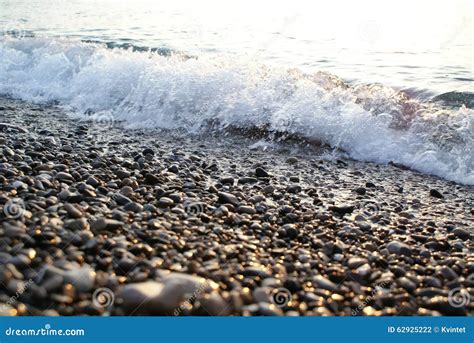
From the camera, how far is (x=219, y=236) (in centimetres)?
329

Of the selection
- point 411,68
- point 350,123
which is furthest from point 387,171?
point 411,68

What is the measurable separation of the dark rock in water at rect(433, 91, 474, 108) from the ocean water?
3cm

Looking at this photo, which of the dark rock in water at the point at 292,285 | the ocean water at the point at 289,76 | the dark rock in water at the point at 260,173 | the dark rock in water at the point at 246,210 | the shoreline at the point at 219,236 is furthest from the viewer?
the ocean water at the point at 289,76

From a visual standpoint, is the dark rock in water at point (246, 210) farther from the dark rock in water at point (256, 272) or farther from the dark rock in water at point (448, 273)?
the dark rock in water at point (448, 273)

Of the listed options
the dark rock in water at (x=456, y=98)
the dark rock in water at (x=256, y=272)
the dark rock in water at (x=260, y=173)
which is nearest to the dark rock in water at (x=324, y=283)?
the dark rock in water at (x=256, y=272)

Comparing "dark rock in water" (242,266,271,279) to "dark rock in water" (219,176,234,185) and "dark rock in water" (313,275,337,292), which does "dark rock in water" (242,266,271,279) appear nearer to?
"dark rock in water" (313,275,337,292)

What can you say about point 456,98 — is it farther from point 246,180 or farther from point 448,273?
point 448,273

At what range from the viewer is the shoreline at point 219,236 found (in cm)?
250

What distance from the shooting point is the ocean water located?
6637 millimetres

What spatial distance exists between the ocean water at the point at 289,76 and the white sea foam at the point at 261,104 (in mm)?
20

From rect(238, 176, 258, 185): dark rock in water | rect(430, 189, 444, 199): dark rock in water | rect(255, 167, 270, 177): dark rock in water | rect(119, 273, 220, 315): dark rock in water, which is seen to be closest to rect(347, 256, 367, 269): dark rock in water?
rect(119, 273, 220, 315): dark rock in water

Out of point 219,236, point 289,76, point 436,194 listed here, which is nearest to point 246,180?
point 219,236

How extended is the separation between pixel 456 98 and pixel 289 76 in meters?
2.97

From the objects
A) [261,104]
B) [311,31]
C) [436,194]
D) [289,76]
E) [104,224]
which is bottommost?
[436,194]
